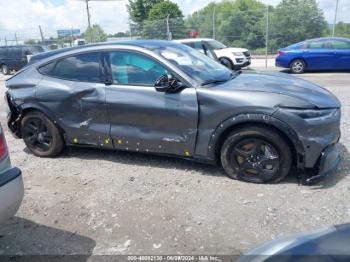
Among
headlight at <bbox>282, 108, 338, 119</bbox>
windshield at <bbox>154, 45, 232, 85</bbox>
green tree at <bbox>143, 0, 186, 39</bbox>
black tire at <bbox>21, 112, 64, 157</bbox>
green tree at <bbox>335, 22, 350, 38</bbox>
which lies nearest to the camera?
headlight at <bbox>282, 108, 338, 119</bbox>

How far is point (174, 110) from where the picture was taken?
416 cm

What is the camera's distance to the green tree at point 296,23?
19766mm

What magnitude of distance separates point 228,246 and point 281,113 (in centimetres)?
151

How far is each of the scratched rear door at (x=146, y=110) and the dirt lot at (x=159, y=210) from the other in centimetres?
41

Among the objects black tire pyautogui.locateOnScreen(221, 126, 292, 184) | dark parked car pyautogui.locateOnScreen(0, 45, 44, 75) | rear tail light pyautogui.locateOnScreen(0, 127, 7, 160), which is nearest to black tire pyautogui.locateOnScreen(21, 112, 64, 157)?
rear tail light pyautogui.locateOnScreen(0, 127, 7, 160)

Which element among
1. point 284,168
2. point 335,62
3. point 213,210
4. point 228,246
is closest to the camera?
point 228,246

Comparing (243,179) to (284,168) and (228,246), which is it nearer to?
(284,168)

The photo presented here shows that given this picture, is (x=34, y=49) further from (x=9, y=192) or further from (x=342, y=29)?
(x=9, y=192)

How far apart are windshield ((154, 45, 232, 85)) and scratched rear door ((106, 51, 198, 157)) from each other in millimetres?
224

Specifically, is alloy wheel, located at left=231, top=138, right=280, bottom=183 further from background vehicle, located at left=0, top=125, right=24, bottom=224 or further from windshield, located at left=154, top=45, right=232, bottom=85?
background vehicle, located at left=0, top=125, right=24, bottom=224

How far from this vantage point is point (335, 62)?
13227mm

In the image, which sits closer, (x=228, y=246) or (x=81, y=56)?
(x=228, y=246)

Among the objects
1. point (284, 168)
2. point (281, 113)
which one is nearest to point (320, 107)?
point (281, 113)

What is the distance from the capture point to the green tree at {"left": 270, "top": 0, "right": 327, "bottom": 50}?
19.8 metres
